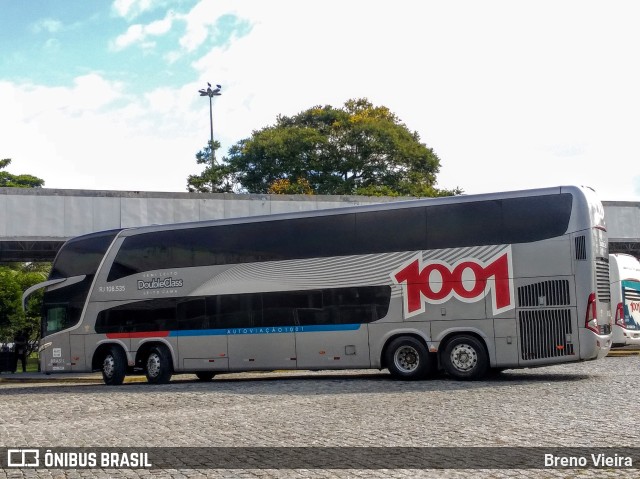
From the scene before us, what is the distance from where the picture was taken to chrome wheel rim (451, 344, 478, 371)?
19.7 metres

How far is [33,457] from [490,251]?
1155 centimetres

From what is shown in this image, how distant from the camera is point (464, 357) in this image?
19812 mm

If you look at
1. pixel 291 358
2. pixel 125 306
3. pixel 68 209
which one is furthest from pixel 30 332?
pixel 291 358

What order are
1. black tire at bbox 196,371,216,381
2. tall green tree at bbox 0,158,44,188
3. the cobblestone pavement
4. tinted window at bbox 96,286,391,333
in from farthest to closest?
tall green tree at bbox 0,158,44,188 → black tire at bbox 196,371,216,381 → tinted window at bbox 96,286,391,333 → the cobblestone pavement

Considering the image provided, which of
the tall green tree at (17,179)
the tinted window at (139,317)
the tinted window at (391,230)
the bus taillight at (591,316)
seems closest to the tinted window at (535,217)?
the bus taillight at (591,316)

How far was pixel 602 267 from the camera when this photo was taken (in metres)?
19.3

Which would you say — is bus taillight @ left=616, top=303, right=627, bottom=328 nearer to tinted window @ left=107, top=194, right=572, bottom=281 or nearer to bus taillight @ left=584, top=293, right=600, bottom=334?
Answer: bus taillight @ left=584, top=293, right=600, bottom=334

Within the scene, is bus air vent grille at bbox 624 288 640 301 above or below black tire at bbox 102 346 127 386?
above

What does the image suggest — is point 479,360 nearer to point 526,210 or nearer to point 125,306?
point 526,210

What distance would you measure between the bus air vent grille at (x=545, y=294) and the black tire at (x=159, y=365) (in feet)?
29.4

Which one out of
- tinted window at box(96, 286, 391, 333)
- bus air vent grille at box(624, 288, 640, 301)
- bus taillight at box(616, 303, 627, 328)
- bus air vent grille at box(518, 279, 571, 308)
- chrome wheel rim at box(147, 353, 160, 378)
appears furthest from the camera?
bus air vent grille at box(624, 288, 640, 301)

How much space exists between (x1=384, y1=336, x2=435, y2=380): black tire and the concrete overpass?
1761cm

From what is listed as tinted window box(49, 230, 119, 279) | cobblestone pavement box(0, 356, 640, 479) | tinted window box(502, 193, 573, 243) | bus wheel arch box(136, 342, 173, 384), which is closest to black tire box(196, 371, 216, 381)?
bus wheel arch box(136, 342, 173, 384)

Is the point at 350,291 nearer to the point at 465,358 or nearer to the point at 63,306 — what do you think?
the point at 465,358
